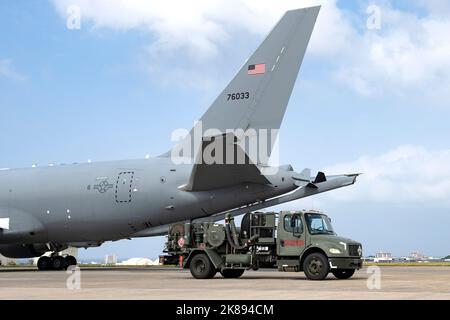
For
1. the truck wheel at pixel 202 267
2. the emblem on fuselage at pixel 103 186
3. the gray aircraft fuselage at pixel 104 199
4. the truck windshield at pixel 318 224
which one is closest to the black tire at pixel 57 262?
the gray aircraft fuselage at pixel 104 199

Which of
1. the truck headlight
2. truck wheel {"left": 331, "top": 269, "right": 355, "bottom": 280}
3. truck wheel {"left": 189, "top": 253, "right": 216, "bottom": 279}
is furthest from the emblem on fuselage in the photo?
the truck headlight

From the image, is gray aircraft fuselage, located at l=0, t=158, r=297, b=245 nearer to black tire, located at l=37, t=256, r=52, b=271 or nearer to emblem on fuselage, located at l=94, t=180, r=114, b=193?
emblem on fuselage, located at l=94, t=180, r=114, b=193

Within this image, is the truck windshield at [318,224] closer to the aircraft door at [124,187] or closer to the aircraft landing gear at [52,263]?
the aircraft door at [124,187]

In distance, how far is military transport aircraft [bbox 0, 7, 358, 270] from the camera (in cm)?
3456

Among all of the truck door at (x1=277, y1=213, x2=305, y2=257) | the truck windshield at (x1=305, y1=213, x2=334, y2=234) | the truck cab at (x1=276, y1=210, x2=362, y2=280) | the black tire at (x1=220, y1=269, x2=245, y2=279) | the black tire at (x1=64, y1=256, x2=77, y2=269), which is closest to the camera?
the truck cab at (x1=276, y1=210, x2=362, y2=280)

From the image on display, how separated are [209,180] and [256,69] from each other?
6.57m

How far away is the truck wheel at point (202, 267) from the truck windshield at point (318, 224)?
13.8ft

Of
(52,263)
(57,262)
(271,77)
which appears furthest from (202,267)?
(52,263)

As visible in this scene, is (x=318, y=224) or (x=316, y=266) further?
(x=318, y=224)

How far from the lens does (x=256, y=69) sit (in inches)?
1421

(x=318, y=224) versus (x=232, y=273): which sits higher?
(x=318, y=224)

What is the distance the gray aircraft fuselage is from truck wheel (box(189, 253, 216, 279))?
297 inches

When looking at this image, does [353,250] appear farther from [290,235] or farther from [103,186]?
[103,186]
